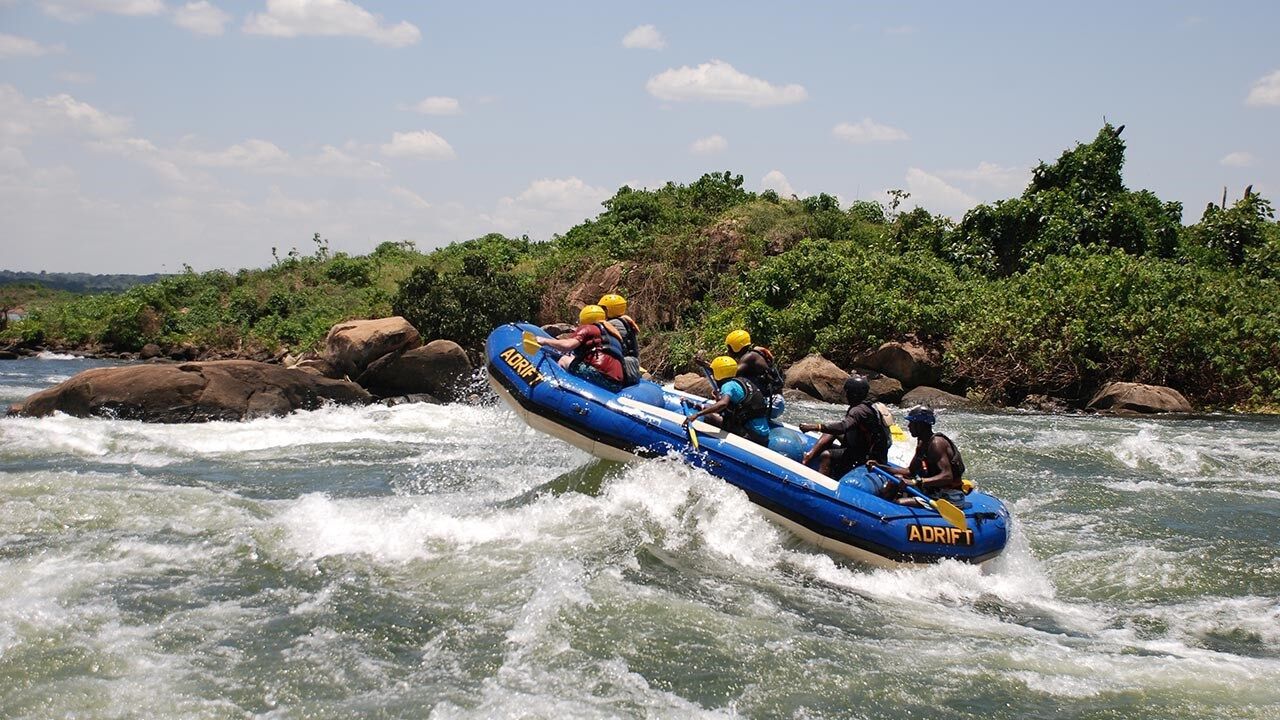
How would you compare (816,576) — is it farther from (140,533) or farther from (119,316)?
(119,316)

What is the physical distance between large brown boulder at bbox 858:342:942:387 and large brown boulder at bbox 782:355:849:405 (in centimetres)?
87

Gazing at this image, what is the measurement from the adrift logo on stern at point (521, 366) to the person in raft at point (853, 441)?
103 inches

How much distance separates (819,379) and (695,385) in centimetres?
315

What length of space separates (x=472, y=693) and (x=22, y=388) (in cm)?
1802

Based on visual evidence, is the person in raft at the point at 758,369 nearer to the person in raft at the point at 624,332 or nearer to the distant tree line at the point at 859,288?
the person in raft at the point at 624,332

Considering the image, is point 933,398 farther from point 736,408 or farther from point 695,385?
point 736,408

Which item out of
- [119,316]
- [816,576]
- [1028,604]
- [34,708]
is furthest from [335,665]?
[119,316]

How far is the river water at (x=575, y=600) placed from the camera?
557 cm

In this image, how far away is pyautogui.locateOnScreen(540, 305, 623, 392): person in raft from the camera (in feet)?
32.0

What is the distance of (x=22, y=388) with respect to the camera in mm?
19953

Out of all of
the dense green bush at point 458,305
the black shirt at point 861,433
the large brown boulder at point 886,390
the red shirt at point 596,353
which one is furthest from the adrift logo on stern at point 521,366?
the dense green bush at point 458,305

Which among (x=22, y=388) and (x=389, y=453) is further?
(x=22, y=388)

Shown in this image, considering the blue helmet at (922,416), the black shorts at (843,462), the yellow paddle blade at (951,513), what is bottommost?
the yellow paddle blade at (951,513)

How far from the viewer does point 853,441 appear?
8531mm
